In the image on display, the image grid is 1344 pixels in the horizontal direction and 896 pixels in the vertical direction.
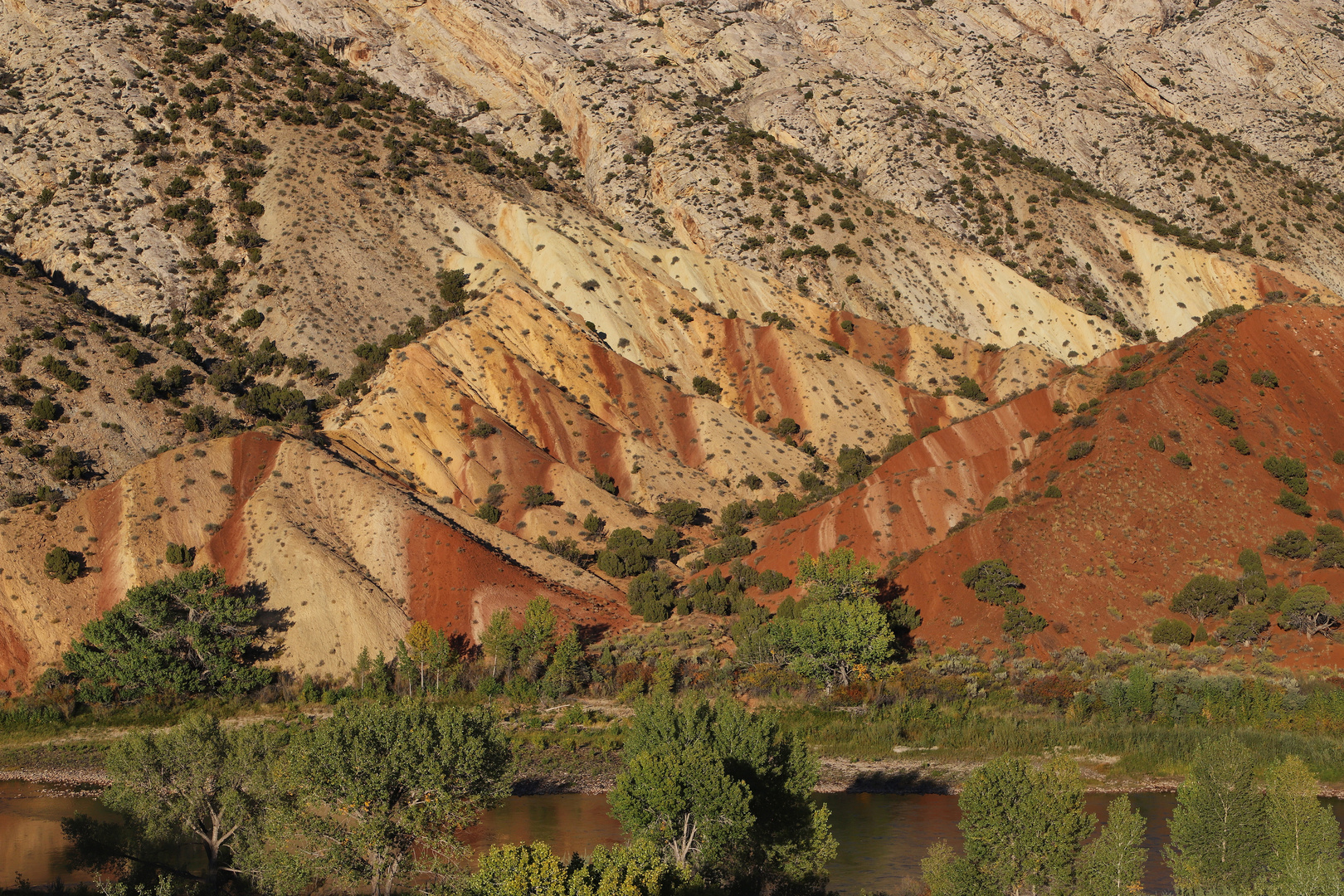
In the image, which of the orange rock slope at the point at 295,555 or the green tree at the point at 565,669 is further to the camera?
the orange rock slope at the point at 295,555

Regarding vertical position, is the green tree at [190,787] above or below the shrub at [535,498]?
below

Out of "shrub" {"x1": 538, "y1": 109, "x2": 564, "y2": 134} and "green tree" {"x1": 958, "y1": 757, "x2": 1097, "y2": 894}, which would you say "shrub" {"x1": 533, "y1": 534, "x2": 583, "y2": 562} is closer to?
"green tree" {"x1": 958, "y1": 757, "x2": 1097, "y2": 894}

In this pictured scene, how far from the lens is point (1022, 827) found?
23.7m

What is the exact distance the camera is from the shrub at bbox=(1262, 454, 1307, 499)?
181 feet

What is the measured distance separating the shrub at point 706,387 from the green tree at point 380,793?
54.7 m

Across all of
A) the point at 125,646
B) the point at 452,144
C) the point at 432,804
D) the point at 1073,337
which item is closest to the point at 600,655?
the point at 125,646

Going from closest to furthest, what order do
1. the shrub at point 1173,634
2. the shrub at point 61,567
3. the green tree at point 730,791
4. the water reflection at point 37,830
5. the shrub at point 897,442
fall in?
1. the green tree at point 730,791
2. the water reflection at point 37,830
3. the shrub at point 1173,634
4. the shrub at point 61,567
5. the shrub at point 897,442

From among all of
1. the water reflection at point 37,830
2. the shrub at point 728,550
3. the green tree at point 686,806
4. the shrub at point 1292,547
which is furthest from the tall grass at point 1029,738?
the water reflection at point 37,830

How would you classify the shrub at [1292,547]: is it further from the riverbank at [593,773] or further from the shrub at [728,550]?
the shrub at [728,550]

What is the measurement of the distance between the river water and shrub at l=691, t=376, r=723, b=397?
139ft

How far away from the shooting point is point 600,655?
170ft

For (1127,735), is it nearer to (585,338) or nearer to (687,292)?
(585,338)

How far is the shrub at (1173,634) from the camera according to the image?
47.9 meters

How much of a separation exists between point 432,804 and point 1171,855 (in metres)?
17.6
